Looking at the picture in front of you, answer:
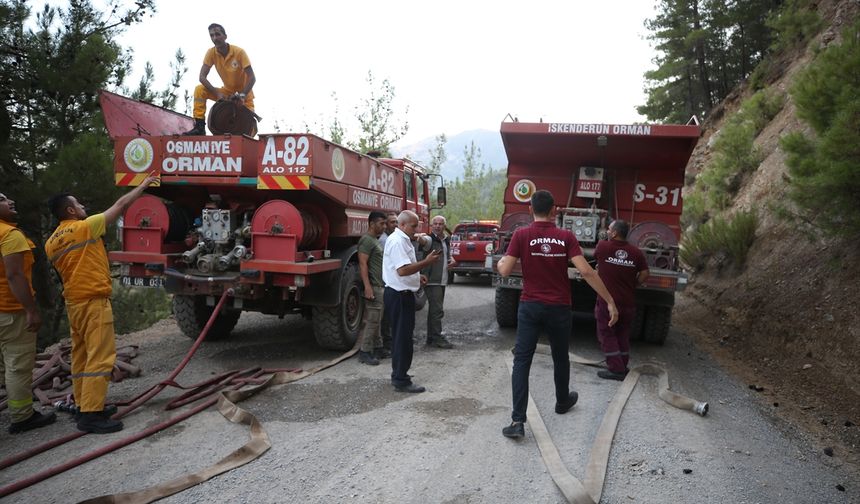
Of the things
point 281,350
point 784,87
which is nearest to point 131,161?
point 281,350


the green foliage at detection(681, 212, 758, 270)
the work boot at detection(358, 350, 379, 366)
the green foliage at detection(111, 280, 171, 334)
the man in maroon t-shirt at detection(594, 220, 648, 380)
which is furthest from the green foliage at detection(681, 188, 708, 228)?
the green foliage at detection(111, 280, 171, 334)

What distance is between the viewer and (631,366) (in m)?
6.02

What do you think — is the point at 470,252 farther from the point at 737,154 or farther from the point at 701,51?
the point at 701,51

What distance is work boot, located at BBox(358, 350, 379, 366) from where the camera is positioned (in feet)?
19.3

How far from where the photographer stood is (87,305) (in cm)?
408

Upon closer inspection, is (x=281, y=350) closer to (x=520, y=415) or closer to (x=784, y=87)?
(x=520, y=415)

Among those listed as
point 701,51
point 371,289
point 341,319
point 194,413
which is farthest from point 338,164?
point 701,51

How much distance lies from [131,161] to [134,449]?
3.28m

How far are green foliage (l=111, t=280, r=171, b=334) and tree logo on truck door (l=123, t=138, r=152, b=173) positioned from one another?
436 centimetres

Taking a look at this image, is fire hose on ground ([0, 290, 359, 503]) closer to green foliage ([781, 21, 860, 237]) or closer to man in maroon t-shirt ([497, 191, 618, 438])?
A: man in maroon t-shirt ([497, 191, 618, 438])

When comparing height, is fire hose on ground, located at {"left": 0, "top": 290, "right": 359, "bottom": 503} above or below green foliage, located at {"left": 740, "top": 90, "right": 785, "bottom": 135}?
below

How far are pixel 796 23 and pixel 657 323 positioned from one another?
11119 mm

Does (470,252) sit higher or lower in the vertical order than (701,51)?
lower

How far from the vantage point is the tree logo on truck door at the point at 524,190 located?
8547 mm
